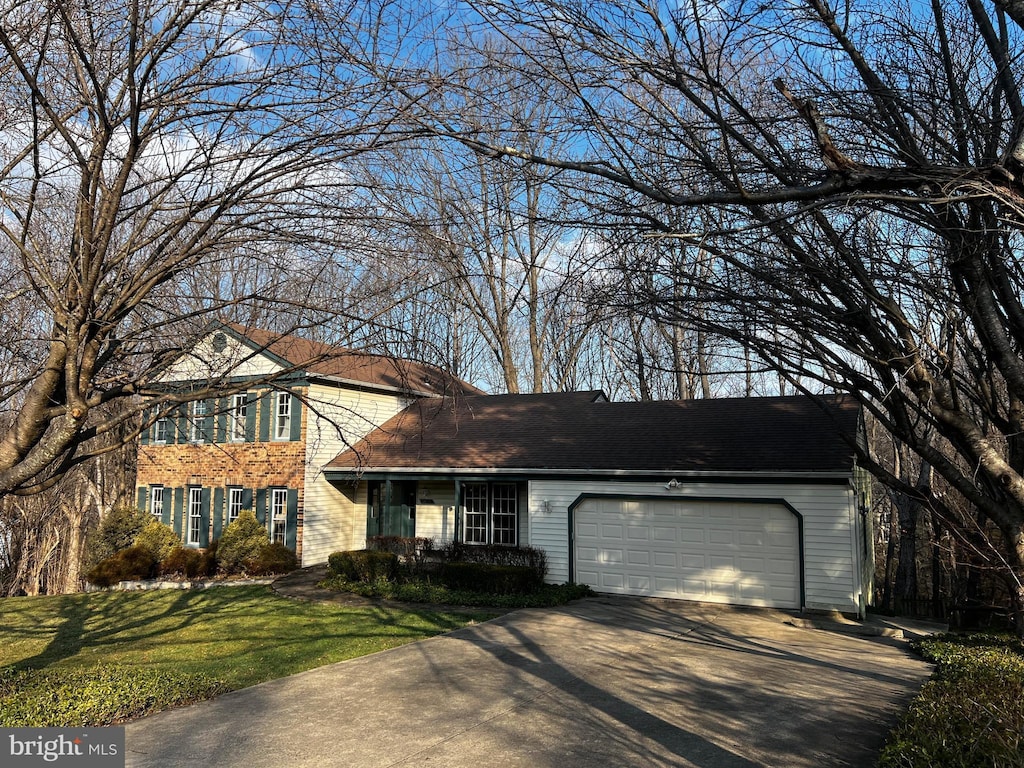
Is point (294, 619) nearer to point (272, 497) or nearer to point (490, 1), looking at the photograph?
point (272, 497)

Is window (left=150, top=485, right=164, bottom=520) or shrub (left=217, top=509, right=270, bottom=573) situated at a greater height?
window (left=150, top=485, right=164, bottom=520)

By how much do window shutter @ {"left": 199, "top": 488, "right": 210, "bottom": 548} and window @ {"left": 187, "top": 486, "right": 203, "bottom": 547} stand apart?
54 mm

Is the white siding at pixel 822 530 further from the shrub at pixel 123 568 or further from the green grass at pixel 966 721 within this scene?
the shrub at pixel 123 568

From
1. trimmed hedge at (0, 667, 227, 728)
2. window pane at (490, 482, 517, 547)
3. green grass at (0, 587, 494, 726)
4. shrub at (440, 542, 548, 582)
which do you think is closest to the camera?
trimmed hedge at (0, 667, 227, 728)

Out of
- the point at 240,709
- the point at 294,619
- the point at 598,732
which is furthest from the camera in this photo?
the point at 294,619

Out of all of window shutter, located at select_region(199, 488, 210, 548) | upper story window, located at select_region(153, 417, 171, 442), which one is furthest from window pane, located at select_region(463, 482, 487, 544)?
upper story window, located at select_region(153, 417, 171, 442)

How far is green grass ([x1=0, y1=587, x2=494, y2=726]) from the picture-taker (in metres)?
6.96

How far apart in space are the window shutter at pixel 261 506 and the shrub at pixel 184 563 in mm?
1728

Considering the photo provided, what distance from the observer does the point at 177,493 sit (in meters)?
21.1

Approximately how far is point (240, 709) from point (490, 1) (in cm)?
711

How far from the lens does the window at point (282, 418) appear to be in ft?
65.1

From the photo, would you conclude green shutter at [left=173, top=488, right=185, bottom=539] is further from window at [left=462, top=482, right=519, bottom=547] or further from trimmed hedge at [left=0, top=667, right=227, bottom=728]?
trimmed hedge at [left=0, top=667, right=227, bottom=728]

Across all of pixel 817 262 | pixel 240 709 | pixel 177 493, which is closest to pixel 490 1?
pixel 817 262

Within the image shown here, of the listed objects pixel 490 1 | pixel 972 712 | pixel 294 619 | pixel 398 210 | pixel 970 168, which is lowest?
pixel 294 619
